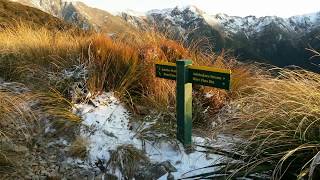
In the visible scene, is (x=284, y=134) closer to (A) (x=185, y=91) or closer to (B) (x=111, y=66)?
(A) (x=185, y=91)

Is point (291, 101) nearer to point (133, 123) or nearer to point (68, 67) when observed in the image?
point (133, 123)

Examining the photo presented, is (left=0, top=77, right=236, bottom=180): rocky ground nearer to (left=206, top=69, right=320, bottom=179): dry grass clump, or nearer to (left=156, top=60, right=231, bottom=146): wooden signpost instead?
(left=156, top=60, right=231, bottom=146): wooden signpost

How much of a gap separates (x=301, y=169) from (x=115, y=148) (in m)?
2.11

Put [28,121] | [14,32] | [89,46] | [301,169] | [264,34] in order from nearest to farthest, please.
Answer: [301,169] → [28,121] → [89,46] → [14,32] → [264,34]

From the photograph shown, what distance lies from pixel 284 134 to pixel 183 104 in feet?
4.79

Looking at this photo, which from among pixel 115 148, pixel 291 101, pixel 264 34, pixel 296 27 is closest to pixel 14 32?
pixel 115 148

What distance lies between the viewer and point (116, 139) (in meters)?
5.54

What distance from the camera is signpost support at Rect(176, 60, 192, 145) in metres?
5.41

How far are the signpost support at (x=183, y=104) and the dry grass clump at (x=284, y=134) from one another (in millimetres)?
639

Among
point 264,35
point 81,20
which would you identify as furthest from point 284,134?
point 264,35

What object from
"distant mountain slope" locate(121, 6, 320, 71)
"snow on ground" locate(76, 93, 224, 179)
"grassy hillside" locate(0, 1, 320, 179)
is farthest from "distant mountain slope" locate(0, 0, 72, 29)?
"distant mountain slope" locate(121, 6, 320, 71)

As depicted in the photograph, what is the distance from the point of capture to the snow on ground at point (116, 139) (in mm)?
5242

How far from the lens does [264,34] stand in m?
169

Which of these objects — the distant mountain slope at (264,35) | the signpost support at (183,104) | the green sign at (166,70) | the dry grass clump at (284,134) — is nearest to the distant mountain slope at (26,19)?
the green sign at (166,70)
